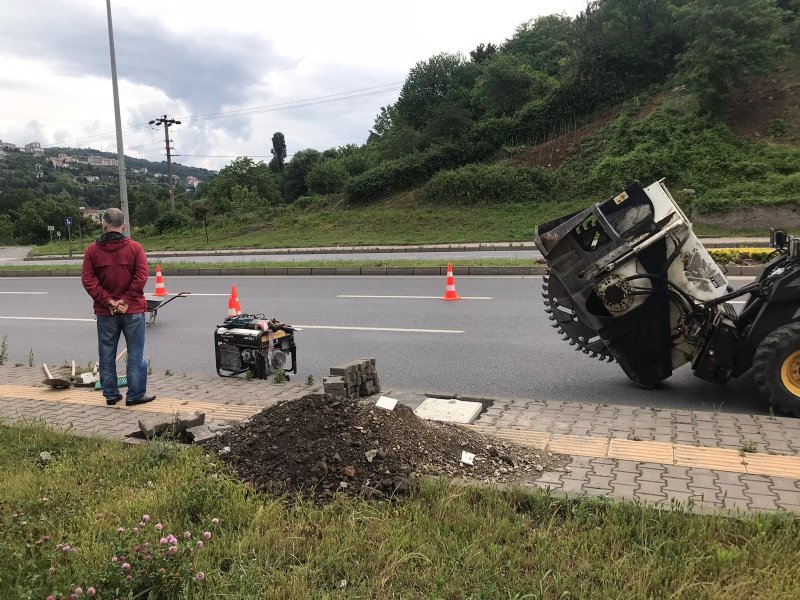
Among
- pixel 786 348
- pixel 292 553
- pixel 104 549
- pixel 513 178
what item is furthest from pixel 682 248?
pixel 513 178

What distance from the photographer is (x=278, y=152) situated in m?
101

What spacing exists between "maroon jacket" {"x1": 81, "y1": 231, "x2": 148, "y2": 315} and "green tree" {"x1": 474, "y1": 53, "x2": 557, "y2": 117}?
4065 centimetres

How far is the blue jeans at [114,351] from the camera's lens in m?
5.84

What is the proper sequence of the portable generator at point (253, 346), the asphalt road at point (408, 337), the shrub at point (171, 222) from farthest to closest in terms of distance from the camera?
the shrub at point (171, 222) → the portable generator at point (253, 346) → the asphalt road at point (408, 337)

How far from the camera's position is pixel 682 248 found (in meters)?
5.39

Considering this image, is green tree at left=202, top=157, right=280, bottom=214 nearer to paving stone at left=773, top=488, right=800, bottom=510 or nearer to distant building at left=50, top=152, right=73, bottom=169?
paving stone at left=773, top=488, right=800, bottom=510

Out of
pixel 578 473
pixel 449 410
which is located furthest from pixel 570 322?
pixel 578 473

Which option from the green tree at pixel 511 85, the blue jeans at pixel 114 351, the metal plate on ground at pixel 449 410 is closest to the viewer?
the metal plate on ground at pixel 449 410

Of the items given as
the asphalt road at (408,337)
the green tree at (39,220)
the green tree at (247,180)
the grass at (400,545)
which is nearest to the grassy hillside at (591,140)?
the asphalt road at (408,337)

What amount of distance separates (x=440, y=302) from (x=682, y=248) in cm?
636

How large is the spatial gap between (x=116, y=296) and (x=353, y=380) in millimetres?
2389

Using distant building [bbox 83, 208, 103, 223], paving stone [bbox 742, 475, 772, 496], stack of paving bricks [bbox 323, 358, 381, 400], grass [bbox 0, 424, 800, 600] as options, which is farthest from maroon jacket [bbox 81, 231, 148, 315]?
paving stone [bbox 742, 475, 772, 496]

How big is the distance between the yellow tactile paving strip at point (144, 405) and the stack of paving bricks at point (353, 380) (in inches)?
29.8

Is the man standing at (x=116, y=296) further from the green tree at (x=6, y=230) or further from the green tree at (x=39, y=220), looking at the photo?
the green tree at (x=6, y=230)
